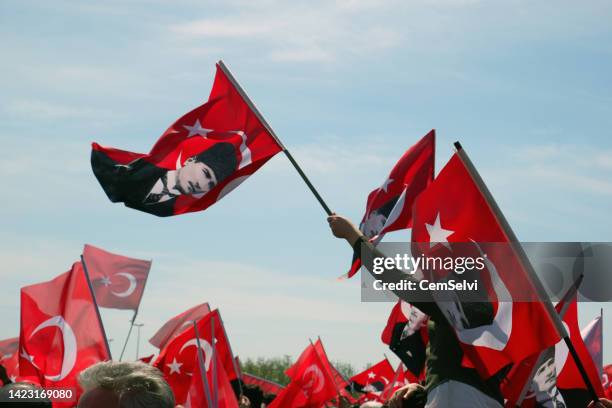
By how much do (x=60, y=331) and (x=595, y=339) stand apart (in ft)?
20.7

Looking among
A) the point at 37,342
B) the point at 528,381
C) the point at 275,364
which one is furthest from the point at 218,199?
the point at 275,364

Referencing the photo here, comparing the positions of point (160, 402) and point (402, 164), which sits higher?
point (402, 164)

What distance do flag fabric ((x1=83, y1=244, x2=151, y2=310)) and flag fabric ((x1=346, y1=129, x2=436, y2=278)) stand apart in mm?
10961

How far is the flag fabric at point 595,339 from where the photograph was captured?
9359 mm

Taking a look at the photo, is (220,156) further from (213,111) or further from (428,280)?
(428,280)

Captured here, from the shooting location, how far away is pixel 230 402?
1015 cm

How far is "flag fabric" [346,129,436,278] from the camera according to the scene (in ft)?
34.4

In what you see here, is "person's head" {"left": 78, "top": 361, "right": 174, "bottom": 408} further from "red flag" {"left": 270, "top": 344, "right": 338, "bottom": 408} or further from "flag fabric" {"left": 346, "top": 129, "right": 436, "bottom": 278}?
"red flag" {"left": 270, "top": 344, "right": 338, "bottom": 408}

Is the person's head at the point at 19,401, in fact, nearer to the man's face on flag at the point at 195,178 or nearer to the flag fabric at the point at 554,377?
the flag fabric at the point at 554,377

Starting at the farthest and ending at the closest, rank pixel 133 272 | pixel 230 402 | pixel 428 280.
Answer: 1. pixel 133 272
2. pixel 230 402
3. pixel 428 280

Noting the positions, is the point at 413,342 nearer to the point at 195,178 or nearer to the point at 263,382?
the point at 195,178

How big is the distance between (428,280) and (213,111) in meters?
3.74

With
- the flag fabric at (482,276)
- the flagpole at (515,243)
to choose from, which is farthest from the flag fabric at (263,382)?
the flagpole at (515,243)

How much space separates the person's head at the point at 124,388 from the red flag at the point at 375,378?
1810 centimetres
